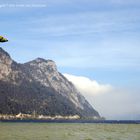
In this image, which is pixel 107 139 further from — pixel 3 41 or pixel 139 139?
pixel 3 41

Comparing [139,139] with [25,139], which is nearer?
[25,139]

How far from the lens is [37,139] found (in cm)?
8031

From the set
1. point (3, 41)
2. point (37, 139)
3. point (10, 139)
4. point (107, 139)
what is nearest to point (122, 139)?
point (107, 139)

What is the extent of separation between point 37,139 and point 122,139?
20.3m

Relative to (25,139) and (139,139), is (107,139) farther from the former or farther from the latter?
(25,139)

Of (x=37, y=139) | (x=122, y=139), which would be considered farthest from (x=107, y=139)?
(x=37, y=139)

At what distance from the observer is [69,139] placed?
83812 millimetres

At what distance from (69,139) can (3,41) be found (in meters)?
60.4

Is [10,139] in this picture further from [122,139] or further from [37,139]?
[122,139]

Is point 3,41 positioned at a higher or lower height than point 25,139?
higher

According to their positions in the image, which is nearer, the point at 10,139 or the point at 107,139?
the point at 10,139

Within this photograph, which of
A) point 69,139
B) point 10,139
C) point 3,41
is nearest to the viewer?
point 3,41

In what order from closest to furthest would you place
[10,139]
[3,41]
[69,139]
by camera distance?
[3,41], [10,139], [69,139]

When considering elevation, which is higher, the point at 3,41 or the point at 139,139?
the point at 3,41
